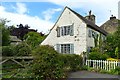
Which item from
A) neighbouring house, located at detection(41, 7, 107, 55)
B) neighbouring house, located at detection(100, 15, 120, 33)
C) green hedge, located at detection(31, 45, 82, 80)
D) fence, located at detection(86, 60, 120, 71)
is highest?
neighbouring house, located at detection(100, 15, 120, 33)

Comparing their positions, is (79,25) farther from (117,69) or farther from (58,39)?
(117,69)

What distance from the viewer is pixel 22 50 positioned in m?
17.9

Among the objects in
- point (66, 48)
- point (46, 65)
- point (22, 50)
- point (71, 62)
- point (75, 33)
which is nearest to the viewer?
point (46, 65)

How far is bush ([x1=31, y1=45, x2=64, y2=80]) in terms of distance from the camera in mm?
11984

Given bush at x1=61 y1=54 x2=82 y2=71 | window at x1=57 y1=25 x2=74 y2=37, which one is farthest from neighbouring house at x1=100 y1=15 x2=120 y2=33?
bush at x1=61 y1=54 x2=82 y2=71

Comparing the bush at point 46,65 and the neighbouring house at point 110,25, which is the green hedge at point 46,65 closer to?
the bush at point 46,65

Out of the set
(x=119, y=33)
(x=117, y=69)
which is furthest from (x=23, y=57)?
(x=119, y=33)

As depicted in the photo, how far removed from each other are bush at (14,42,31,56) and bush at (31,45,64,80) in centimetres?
483

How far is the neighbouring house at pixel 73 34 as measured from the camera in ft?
82.2

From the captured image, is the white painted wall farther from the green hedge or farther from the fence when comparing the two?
the green hedge

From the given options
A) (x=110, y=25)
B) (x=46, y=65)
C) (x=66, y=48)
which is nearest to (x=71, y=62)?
(x=46, y=65)

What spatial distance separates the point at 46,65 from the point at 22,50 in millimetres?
6314

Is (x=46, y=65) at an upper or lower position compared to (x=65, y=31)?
lower

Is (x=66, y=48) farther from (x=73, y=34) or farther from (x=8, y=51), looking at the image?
(x=8, y=51)
